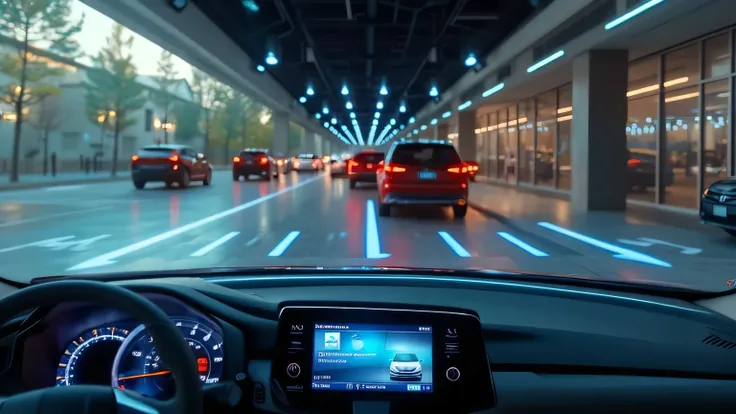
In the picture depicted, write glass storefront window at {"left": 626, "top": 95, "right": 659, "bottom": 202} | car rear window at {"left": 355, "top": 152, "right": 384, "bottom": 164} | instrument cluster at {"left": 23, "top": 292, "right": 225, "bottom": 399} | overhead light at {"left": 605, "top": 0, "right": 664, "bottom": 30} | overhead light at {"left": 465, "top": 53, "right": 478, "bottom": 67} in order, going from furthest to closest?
car rear window at {"left": 355, "top": 152, "right": 384, "bottom": 164}
overhead light at {"left": 465, "top": 53, "right": 478, "bottom": 67}
glass storefront window at {"left": 626, "top": 95, "right": 659, "bottom": 202}
overhead light at {"left": 605, "top": 0, "right": 664, "bottom": 30}
instrument cluster at {"left": 23, "top": 292, "right": 225, "bottom": 399}

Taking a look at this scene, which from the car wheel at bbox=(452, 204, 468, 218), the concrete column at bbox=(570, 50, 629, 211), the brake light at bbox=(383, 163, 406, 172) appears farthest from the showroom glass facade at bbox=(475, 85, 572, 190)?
the brake light at bbox=(383, 163, 406, 172)

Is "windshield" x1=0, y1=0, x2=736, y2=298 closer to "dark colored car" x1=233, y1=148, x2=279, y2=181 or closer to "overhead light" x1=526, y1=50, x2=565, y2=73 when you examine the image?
"overhead light" x1=526, y1=50, x2=565, y2=73

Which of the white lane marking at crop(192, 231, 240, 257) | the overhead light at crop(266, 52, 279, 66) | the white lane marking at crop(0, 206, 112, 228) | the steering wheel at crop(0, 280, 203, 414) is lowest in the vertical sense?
the white lane marking at crop(192, 231, 240, 257)

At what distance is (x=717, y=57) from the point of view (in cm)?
1653

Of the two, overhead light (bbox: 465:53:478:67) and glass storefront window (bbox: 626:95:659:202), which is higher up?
overhead light (bbox: 465:53:478:67)

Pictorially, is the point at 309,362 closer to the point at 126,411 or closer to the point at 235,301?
the point at 235,301

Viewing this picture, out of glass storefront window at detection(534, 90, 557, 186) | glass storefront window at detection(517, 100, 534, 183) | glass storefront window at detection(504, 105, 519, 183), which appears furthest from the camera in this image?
glass storefront window at detection(504, 105, 519, 183)

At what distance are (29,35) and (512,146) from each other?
23.5m

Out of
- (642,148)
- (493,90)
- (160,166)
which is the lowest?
(160,166)

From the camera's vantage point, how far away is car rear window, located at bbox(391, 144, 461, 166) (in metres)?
16.5

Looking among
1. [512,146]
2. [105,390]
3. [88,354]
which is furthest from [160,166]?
[105,390]

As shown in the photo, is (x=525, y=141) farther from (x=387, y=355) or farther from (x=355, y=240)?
(x=387, y=355)

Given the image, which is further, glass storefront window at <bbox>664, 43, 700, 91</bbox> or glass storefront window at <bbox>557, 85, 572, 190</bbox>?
glass storefront window at <bbox>557, 85, 572, 190</bbox>

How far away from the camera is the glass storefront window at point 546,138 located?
2892 centimetres
